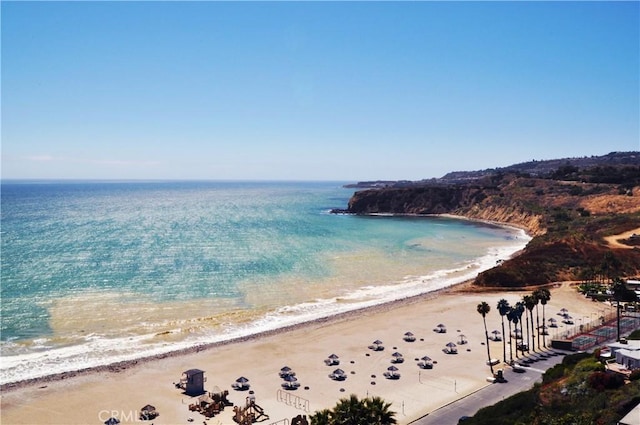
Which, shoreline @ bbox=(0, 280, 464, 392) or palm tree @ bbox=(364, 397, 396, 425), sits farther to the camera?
shoreline @ bbox=(0, 280, 464, 392)

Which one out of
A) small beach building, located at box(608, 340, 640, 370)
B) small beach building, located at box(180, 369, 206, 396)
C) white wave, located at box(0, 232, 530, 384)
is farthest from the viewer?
white wave, located at box(0, 232, 530, 384)

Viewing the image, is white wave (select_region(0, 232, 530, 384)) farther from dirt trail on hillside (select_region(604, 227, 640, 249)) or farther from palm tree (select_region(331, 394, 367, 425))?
dirt trail on hillside (select_region(604, 227, 640, 249))

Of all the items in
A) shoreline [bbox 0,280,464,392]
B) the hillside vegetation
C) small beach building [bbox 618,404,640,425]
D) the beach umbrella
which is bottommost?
shoreline [bbox 0,280,464,392]

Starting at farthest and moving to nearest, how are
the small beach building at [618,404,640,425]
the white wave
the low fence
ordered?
the low fence → the white wave → the small beach building at [618,404,640,425]

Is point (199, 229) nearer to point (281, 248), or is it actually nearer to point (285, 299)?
point (281, 248)

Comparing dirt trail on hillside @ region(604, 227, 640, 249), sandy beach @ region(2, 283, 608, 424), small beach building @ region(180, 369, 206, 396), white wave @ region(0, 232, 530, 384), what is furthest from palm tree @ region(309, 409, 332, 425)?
dirt trail on hillside @ region(604, 227, 640, 249)

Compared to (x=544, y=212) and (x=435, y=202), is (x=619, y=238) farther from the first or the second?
(x=435, y=202)

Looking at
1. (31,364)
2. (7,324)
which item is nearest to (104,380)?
(31,364)
